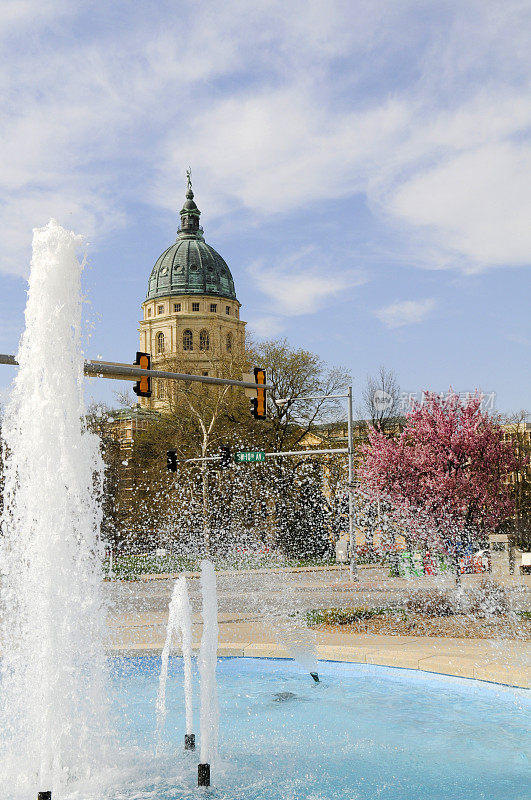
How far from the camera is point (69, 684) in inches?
244

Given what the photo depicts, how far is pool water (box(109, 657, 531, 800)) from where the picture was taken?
239 inches

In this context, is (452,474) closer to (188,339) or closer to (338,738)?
(338,738)

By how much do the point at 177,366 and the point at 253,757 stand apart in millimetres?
37622

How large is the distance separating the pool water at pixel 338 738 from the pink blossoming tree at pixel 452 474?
5.08 metres

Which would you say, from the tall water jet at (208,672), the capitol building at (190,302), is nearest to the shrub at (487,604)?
the tall water jet at (208,672)

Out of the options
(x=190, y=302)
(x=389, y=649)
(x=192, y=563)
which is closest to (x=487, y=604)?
(x=389, y=649)

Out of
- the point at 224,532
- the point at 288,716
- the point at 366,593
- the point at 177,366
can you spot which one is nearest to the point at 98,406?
the point at 177,366

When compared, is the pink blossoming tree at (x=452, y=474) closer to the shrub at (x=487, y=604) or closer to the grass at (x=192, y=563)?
the shrub at (x=487, y=604)

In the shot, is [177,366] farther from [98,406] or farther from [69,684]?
[69,684]

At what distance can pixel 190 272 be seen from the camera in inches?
4530

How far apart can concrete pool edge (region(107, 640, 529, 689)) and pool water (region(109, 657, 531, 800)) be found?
10cm

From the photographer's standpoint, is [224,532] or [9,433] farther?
[224,532]

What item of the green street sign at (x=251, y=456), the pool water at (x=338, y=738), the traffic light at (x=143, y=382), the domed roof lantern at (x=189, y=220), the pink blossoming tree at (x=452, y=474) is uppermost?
the domed roof lantern at (x=189, y=220)

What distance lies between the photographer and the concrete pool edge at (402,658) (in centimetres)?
860
